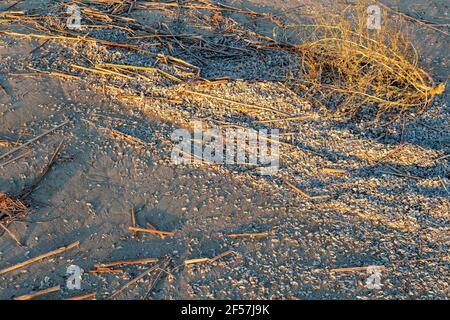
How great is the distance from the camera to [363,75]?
13.8 ft

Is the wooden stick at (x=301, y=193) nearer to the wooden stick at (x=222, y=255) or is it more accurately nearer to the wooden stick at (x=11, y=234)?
the wooden stick at (x=222, y=255)

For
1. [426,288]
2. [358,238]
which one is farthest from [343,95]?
[426,288]

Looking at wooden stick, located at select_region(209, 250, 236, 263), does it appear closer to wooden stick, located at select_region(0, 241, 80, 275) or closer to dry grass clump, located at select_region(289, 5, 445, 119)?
wooden stick, located at select_region(0, 241, 80, 275)

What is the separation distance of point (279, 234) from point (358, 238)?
483mm

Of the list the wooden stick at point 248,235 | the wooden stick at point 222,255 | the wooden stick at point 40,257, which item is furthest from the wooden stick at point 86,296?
the wooden stick at point 248,235

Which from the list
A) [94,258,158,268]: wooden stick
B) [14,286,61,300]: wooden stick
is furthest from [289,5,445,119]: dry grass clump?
[14,286,61,300]: wooden stick

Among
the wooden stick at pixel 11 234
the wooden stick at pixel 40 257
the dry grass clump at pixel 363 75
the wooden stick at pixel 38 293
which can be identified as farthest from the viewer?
the dry grass clump at pixel 363 75

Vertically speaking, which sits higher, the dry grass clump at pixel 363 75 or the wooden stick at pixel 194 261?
the dry grass clump at pixel 363 75

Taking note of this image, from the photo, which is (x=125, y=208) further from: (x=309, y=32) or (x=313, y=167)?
(x=309, y=32)

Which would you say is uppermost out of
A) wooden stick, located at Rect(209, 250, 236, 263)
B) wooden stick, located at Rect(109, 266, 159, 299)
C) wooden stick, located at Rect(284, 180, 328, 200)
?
wooden stick, located at Rect(284, 180, 328, 200)

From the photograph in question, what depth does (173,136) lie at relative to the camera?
3.67 metres

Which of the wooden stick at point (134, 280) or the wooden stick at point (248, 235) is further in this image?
the wooden stick at point (248, 235)

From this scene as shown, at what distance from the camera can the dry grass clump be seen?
157 inches

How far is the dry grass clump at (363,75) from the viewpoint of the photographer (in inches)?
157
